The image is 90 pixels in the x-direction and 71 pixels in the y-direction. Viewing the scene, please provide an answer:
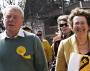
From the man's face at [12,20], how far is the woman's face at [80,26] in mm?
739

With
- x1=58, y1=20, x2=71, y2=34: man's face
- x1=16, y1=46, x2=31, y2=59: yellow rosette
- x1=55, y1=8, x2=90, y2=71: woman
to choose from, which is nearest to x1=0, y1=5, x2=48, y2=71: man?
x1=16, y1=46, x2=31, y2=59: yellow rosette

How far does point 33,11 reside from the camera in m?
40.6

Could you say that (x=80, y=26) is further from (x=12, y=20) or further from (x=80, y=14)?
(x=12, y=20)

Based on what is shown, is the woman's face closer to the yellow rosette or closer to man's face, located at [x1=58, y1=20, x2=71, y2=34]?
the yellow rosette

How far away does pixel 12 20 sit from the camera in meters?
5.32

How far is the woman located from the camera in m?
5.19

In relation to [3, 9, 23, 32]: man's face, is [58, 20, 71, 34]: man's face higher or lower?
lower

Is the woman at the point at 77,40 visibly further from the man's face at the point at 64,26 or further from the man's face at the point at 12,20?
the man's face at the point at 64,26

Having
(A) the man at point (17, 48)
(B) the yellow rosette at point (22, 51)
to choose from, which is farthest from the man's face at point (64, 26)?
(B) the yellow rosette at point (22, 51)

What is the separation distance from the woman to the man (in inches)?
11.0

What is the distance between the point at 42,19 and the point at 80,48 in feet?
127

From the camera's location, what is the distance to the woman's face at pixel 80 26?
5.16 meters

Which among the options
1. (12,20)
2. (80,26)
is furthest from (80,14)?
(12,20)

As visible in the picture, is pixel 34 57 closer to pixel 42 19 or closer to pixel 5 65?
pixel 5 65
